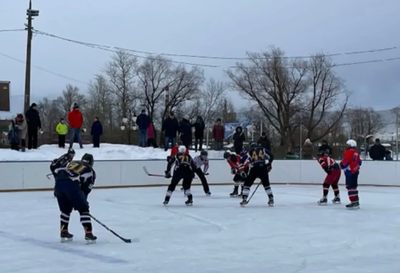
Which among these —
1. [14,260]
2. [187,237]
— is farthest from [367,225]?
[14,260]

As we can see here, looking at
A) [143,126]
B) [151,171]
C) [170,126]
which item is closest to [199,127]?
[170,126]

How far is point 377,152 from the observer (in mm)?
16891

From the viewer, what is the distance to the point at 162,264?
5355 mm

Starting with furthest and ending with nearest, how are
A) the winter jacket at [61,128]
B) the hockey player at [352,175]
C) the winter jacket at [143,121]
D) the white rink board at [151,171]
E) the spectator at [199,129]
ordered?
the spectator at [199,129] → the winter jacket at [143,121] → the winter jacket at [61,128] → the white rink board at [151,171] → the hockey player at [352,175]

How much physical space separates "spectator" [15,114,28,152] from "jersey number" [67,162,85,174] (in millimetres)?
9906

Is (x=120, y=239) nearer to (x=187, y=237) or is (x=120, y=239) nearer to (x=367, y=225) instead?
(x=187, y=237)

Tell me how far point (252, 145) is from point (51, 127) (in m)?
34.6

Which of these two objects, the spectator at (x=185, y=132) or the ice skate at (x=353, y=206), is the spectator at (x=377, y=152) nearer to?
the spectator at (x=185, y=132)

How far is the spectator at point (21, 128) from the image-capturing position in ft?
52.0

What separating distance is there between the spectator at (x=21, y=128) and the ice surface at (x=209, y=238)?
15.2 feet

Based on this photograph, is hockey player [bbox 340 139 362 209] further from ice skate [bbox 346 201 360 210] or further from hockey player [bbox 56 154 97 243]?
hockey player [bbox 56 154 97 243]

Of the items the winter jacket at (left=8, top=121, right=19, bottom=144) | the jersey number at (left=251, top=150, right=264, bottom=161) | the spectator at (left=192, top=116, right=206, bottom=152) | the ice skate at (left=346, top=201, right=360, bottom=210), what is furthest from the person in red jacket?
the ice skate at (left=346, top=201, right=360, bottom=210)

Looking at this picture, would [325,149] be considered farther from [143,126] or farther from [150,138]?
[150,138]

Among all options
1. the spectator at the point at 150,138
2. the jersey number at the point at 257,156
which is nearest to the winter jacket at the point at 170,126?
the spectator at the point at 150,138
